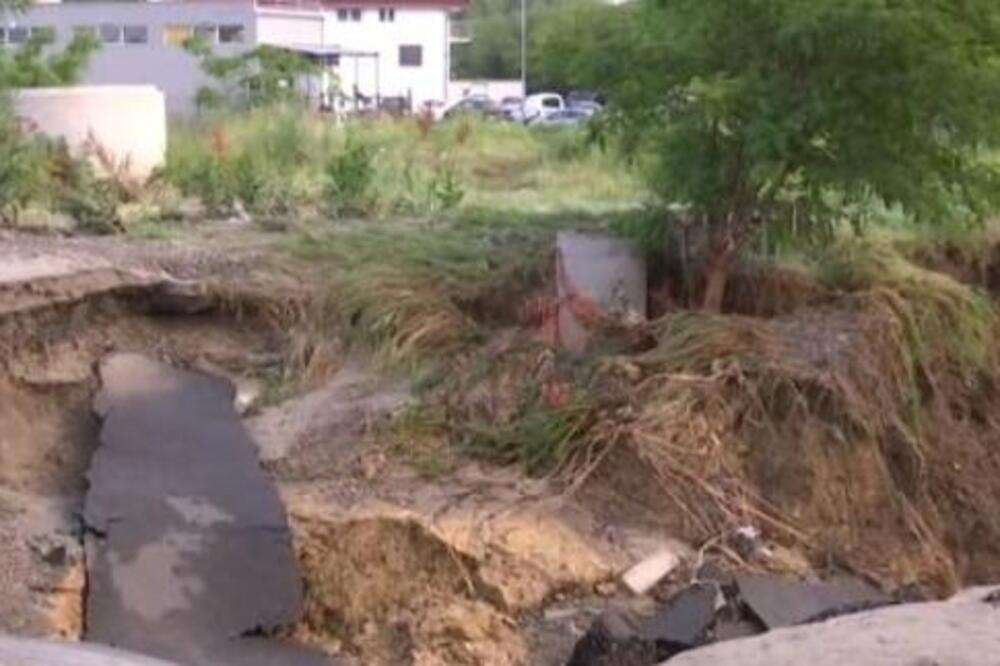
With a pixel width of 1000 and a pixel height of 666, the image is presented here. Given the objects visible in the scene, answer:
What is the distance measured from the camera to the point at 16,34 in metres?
30.8

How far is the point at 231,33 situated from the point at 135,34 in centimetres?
218

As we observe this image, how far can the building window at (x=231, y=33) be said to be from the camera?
1938 inches

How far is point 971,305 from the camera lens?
15242 millimetres

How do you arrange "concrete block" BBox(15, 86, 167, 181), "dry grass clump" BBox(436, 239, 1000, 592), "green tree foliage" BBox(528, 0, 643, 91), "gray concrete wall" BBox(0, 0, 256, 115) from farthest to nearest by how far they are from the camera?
"gray concrete wall" BBox(0, 0, 256, 115) < "concrete block" BBox(15, 86, 167, 181) < "green tree foliage" BBox(528, 0, 643, 91) < "dry grass clump" BBox(436, 239, 1000, 592)

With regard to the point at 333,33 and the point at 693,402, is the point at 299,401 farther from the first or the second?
the point at 333,33

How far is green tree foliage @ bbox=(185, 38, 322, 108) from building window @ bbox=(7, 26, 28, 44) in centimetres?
214

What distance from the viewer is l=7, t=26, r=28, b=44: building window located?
2886 cm

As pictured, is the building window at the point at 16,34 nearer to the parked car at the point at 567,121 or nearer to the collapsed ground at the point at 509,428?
the parked car at the point at 567,121

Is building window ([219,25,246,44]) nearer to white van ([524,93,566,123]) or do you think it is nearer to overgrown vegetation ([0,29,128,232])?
white van ([524,93,566,123])

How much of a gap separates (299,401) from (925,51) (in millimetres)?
3859

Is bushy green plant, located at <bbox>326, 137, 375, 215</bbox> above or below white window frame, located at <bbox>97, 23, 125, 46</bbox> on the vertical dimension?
above

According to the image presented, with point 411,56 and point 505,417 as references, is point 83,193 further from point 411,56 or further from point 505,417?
point 411,56

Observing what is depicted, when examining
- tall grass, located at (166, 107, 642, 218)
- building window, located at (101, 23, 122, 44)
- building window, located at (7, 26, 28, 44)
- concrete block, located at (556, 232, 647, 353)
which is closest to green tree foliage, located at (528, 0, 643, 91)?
concrete block, located at (556, 232, 647, 353)

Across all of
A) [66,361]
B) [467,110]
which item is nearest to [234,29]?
[467,110]
